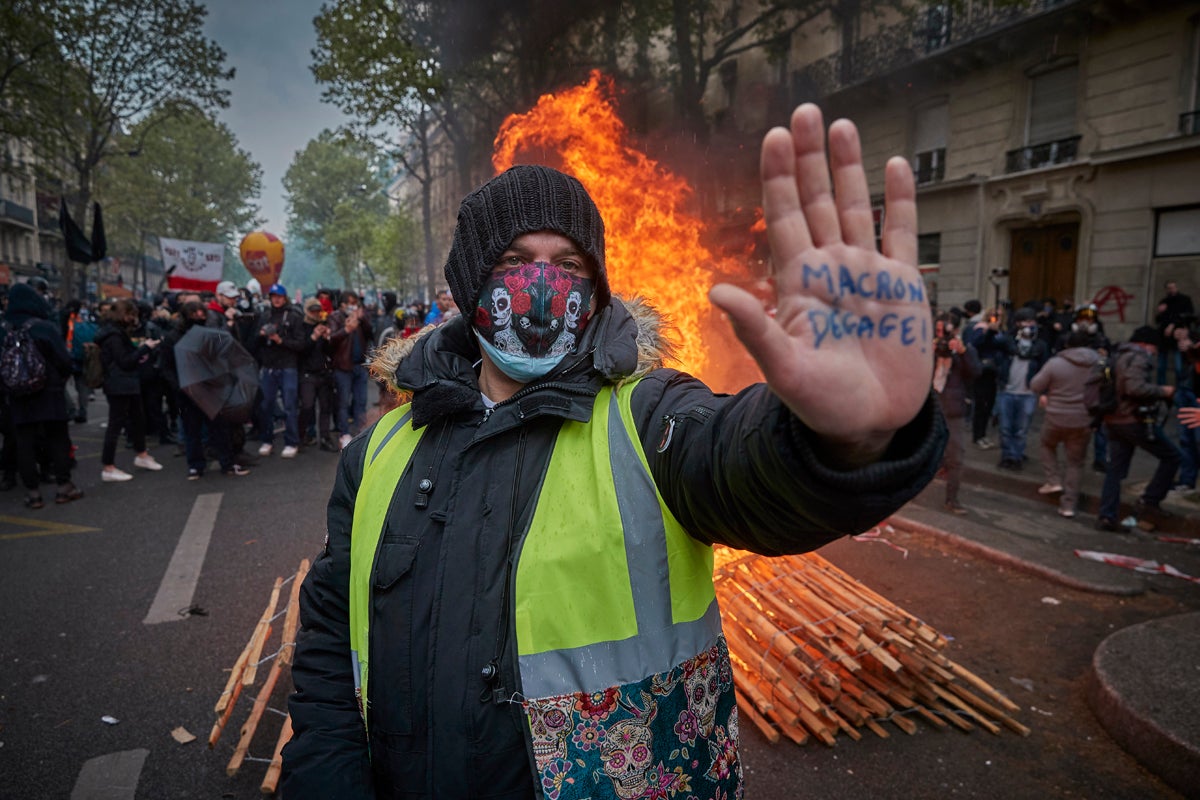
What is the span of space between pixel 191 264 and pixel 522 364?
776 inches

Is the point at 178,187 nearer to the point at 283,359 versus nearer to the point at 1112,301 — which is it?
the point at 283,359

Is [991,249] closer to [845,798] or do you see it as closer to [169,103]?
[845,798]

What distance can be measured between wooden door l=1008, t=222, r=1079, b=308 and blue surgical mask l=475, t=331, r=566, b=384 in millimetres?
18248

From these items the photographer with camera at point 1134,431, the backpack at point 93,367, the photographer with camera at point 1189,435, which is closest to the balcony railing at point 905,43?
the photographer with camera at point 1189,435

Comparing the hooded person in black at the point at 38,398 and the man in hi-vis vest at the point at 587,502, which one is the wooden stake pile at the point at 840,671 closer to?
the man in hi-vis vest at the point at 587,502

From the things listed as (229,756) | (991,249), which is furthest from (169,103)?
(991,249)

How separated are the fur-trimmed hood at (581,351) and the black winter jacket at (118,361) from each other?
7855mm

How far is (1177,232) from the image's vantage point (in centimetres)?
1409

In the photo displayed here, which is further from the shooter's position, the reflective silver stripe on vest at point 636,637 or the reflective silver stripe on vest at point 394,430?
the reflective silver stripe on vest at point 394,430

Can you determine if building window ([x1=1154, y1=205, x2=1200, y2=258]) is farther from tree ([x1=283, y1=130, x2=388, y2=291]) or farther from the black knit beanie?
tree ([x1=283, y1=130, x2=388, y2=291])

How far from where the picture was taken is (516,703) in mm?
1365

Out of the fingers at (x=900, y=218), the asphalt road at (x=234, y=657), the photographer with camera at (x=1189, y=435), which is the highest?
the fingers at (x=900, y=218)

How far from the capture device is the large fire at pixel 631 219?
7.70 m

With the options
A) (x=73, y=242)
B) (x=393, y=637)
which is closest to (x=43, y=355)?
(x=73, y=242)
